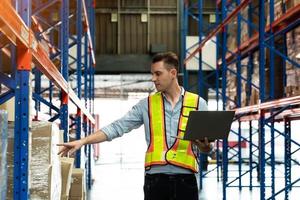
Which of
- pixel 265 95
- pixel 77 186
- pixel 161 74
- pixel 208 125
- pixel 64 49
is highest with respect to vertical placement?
pixel 64 49

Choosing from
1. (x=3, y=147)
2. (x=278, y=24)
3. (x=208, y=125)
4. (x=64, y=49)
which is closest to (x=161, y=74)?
(x=208, y=125)

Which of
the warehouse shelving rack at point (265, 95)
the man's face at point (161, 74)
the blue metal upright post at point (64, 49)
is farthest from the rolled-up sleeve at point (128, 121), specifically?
the warehouse shelving rack at point (265, 95)

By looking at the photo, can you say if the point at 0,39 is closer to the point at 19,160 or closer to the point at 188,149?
the point at 19,160

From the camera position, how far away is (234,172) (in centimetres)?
2005

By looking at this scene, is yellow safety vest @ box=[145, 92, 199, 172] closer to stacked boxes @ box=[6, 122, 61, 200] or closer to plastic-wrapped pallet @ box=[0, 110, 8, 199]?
stacked boxes @ box=[6, 122, 61, 200]

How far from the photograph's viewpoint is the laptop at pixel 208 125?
3.60 meters

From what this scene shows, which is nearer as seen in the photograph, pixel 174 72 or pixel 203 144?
pixel 203 144

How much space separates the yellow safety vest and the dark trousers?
9 centimetres

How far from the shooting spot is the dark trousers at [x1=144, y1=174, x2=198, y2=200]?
12.6 ft

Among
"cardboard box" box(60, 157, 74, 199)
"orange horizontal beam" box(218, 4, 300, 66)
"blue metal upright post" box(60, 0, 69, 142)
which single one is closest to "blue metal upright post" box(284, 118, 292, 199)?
"orange horizontal beam" box(218, 4, 300, 66)

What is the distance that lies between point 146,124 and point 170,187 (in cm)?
48

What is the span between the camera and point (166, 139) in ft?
12.7

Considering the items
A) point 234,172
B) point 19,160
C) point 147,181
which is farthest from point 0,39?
point 234,172

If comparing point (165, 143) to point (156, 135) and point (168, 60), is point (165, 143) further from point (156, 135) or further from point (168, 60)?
point (168, 60)
